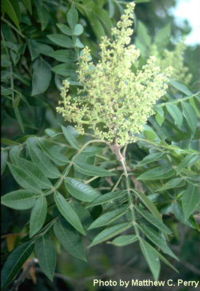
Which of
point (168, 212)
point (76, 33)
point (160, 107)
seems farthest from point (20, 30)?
point (168, 212)

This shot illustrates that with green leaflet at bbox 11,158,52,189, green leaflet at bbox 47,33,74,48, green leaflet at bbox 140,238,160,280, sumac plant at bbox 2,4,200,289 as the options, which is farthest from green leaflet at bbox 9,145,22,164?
green leaflet at bbox 140,238,160,280

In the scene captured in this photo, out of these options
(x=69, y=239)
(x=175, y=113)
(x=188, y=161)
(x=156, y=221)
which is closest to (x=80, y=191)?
(x=69, y=239)

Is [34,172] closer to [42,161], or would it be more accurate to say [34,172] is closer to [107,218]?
[42,161]

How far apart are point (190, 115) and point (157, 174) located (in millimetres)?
338

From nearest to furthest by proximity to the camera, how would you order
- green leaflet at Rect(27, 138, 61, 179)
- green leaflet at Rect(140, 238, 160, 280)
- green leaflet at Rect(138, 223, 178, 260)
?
green leaflet at Rect(140, 238, 160, 280) < green leaflet at Rect(138, 223, 178, 260) < green leaflet at Rect(27, 138, 61, 179)

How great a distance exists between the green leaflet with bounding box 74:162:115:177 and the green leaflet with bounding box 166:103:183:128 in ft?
1.36

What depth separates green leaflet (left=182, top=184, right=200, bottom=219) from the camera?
1.40m

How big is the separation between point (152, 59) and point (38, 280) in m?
2.17

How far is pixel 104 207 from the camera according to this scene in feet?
5.43

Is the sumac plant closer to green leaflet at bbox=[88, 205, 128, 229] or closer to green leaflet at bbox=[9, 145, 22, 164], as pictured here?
green leaflet at bbox=[88, 205, 128, 229]

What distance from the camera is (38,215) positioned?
147cm

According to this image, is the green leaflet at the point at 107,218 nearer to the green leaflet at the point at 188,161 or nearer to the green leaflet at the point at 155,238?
the green leaflet at the point at 155,238

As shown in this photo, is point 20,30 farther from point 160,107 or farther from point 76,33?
point 160,107

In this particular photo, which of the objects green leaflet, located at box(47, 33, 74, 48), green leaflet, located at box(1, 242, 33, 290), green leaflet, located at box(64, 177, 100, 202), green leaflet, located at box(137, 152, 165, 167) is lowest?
green leaflet, located at box(1, 242, 33, 290)
